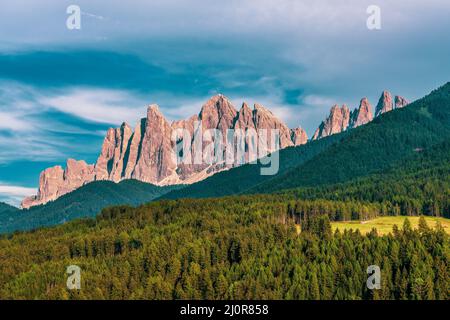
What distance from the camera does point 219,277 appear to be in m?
160
